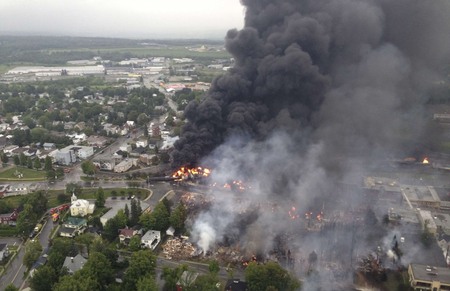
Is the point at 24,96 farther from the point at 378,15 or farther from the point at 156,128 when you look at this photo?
the point at 378,15

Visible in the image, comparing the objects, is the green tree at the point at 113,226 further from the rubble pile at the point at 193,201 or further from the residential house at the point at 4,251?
the residential house at the point at 4,251

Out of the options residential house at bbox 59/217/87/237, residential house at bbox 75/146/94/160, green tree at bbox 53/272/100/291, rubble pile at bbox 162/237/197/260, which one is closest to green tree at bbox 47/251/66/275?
green tree at bbox 53/272/100/291

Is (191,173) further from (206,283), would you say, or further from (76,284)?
(76,284)

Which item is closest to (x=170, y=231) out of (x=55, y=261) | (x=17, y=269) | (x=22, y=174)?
(x=55, y=261)

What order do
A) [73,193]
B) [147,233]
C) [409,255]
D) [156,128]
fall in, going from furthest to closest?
1. [156,128]
2. [73,193]
3. [147,233]
4. [409,255]

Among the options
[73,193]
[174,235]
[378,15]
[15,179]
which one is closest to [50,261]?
[174,235]

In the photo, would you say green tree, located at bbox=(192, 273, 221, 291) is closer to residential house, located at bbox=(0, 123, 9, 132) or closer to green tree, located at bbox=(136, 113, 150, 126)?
green tree, located at bbox=(136, 113, 150, 126)
